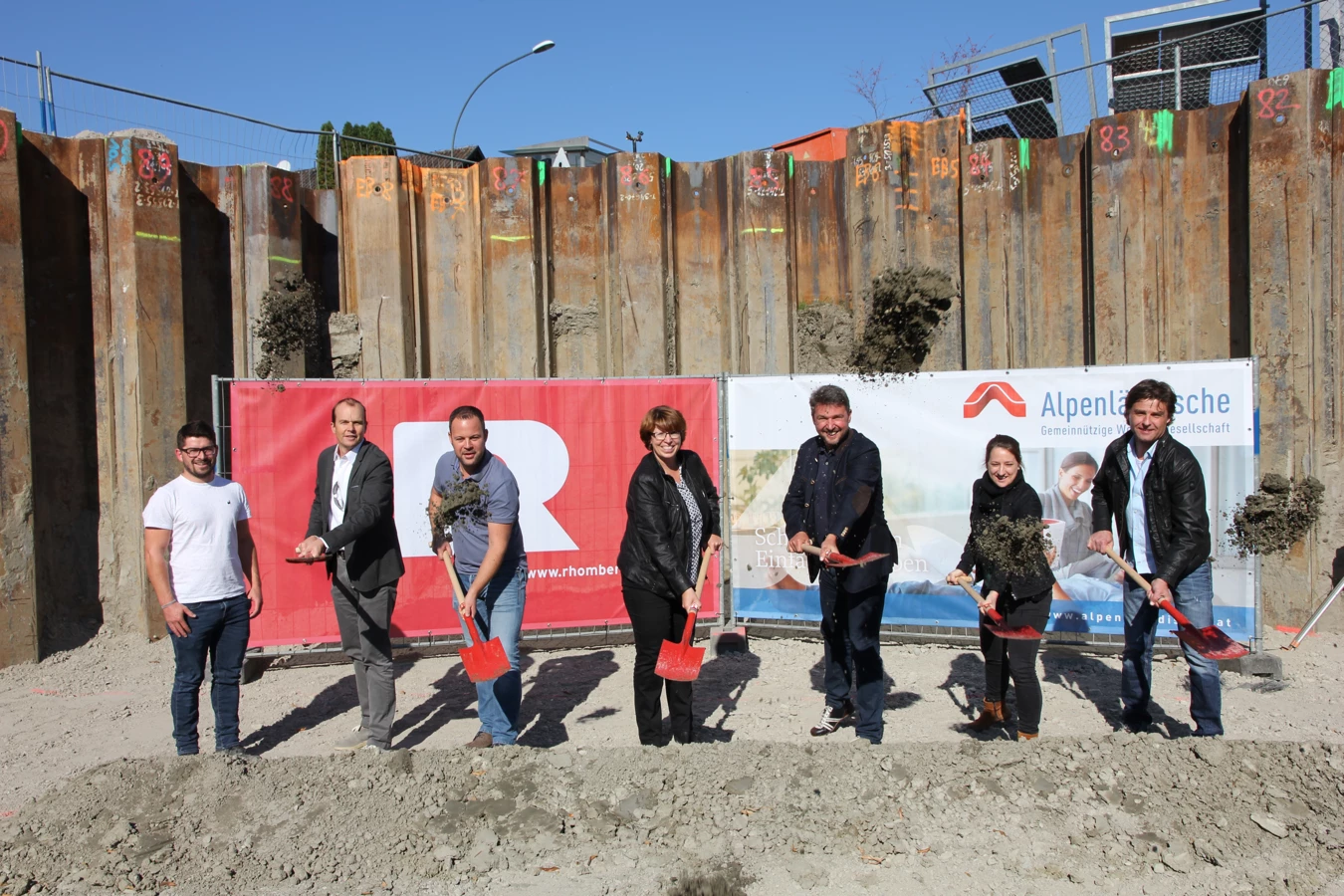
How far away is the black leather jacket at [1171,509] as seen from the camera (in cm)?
454

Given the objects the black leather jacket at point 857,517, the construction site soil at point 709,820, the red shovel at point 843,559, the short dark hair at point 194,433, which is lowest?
the construction site soil at point 709,820

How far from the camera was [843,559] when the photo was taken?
479 cm

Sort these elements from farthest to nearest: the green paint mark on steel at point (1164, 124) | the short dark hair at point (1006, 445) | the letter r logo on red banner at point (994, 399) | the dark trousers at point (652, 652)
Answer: the green paint mark on steel at point (1164, 124), the letter r logo on red banner at point (994, 399), the short dark hair at point (1006, 445), the dark trousers at point (652, 652)

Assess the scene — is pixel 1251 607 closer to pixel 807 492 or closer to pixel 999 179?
pixel 807 492

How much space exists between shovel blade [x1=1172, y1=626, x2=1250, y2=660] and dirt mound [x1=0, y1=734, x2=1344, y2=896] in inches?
24.4

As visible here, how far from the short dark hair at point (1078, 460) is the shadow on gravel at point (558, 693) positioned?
3653 mm

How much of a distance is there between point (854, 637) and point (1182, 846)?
1.77 metres

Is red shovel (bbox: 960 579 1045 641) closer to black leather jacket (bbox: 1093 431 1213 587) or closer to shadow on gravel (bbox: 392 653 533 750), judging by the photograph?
black leather jacket (bbox: 1093 431 1213 587)

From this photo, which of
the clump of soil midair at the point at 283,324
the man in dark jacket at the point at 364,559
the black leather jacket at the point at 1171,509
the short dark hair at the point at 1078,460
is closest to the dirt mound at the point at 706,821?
the black leather jacket at the point at 1171,509

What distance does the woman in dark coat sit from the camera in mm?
4844

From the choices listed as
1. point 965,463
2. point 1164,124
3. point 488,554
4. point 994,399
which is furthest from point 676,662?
point 1164,124

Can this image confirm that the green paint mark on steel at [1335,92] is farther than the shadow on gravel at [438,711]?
Yes

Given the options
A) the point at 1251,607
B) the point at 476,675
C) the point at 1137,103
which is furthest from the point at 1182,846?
the point at 1137,103

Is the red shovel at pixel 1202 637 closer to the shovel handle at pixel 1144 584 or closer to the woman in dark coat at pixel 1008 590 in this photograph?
the shovel handle at pixel 1144 584
